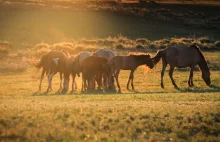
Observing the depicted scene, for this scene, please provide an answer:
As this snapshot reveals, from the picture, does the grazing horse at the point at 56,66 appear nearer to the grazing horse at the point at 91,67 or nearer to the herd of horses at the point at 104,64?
the herd of horses at the point at 104,64

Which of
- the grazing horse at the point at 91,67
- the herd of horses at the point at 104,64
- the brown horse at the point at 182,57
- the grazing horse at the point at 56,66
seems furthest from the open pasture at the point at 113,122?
the grazing horse at the point at 56,66

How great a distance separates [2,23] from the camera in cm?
8044

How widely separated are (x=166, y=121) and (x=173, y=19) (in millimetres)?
86940

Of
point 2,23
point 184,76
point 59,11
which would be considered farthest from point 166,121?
point 59,11

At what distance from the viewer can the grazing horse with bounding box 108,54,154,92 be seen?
27844mm

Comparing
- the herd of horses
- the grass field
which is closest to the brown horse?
the herd of horses

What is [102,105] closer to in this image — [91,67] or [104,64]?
[91,67]

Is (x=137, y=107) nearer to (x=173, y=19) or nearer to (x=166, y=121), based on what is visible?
(x=166, y=121)

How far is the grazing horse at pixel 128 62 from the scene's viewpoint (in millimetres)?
27844

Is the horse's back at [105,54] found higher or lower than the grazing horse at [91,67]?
higher

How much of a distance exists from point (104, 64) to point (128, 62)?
1.72 metres

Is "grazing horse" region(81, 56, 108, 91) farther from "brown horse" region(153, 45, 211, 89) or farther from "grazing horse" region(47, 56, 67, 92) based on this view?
"brown horse" region(153, 45, 211, 89)

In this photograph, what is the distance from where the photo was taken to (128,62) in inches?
1111

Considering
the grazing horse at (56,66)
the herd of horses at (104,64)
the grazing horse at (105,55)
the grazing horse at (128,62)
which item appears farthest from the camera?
the grazing horse at (105,55)
